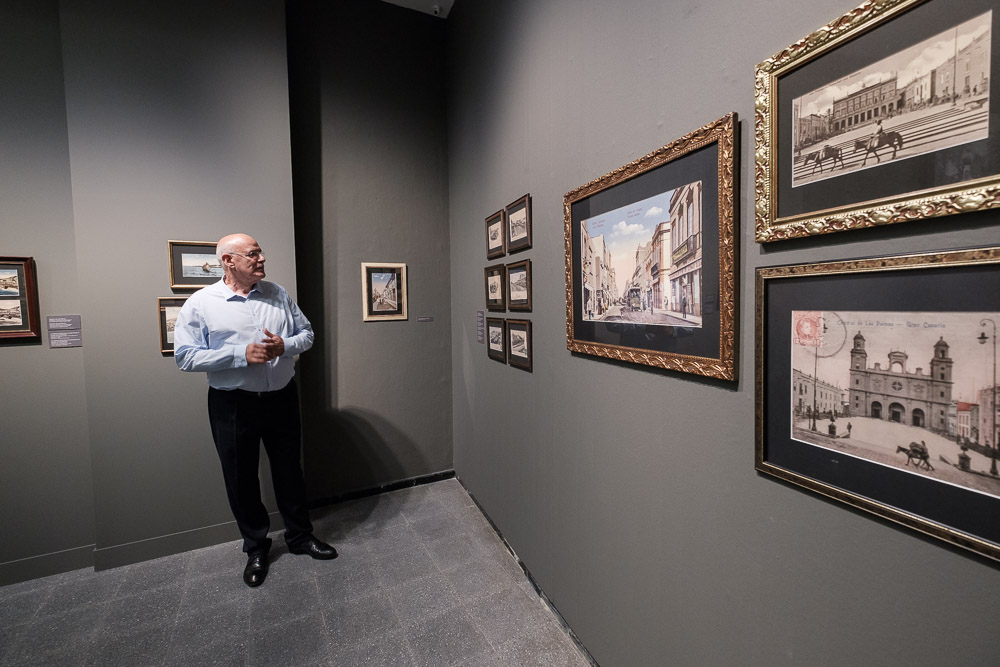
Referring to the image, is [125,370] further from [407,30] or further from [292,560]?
[407,30]

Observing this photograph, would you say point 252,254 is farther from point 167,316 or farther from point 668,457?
point 668,457

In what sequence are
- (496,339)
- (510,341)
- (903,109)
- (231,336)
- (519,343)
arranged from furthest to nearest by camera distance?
(496,339) → (510,341) → (519,343) → (231,336) → (903,109)

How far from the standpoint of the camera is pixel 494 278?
2566mm

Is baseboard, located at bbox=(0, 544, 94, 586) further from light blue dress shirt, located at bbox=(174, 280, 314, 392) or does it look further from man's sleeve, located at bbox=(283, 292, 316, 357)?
man's sleeve, located at bbox=(283, 292, 316, 357)

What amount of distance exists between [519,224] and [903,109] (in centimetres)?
160

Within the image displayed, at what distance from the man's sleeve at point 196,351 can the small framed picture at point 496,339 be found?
53.2 inches

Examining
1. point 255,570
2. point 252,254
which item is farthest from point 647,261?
point 255,570

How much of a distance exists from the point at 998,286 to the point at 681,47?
37.3 inches

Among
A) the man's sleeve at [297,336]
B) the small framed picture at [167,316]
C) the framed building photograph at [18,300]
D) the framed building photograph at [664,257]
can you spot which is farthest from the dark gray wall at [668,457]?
the framed building photograph at [18,300]

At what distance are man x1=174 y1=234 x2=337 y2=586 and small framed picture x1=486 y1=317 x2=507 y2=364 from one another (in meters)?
1.08

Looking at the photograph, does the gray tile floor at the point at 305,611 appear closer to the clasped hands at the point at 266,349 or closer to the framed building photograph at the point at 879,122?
the clasped hands at the point at 266,349

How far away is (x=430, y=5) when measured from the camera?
125 inches

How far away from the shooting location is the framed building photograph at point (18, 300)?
2.24m

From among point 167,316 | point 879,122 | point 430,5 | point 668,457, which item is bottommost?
point 668,457
